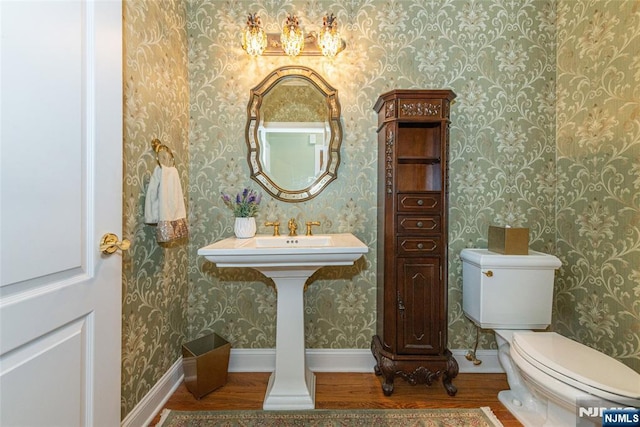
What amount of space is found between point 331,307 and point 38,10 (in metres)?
1.87

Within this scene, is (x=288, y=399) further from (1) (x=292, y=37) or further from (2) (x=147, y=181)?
(1) (x=292, y=37)

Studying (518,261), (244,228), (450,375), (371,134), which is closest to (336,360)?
(450,375)

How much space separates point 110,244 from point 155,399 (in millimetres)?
1139

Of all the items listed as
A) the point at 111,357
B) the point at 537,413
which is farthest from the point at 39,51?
the point at 537,413

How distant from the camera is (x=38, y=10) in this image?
2.15 ft

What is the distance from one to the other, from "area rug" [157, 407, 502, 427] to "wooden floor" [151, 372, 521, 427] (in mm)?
43

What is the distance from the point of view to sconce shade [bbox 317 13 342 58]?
1.71m

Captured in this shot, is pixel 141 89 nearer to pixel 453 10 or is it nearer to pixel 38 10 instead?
pixel 38 10

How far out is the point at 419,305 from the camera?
1629 mm

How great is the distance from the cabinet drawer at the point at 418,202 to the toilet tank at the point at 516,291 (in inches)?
17.5

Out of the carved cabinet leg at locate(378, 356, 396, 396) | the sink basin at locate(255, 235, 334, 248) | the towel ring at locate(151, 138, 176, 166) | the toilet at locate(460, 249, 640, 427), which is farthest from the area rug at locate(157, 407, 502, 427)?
the towel ring at locate(151, 138, 176, 166)

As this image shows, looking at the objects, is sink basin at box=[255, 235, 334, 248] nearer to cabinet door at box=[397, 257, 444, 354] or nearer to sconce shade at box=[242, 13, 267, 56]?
cabinet door at box=[397, 257, 444, 354]

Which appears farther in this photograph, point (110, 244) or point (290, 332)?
point (290, 332)

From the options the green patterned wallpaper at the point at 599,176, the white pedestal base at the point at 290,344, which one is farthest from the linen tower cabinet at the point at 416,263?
the green patterned wallpaper at the point at 599,176
